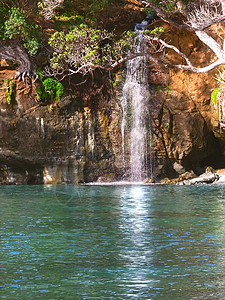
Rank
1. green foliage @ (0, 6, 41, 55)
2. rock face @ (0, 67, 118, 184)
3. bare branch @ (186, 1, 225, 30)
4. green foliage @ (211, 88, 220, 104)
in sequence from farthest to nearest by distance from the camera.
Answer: rock face @ (0, 67, 118, 184), green foliage @ (211, 88, 220, 104), green foliage @ (0, 6, 41, 55), bare branch @ (186, 1, 225, 30)

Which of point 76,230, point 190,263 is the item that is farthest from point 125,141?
point 190,263

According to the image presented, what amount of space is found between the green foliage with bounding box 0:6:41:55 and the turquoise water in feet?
35.9

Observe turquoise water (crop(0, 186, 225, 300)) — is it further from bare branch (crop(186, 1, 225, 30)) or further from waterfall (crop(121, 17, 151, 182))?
waterfall (crop(121, 17, 151, 182))

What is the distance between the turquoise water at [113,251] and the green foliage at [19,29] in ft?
35.9

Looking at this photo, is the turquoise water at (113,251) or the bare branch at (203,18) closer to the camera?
the turquoise water at (113,251)

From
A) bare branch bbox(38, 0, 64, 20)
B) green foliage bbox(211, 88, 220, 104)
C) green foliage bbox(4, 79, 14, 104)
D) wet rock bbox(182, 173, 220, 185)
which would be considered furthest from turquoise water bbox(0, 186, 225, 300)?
bare branch bbox(38, 0, 64, 20)

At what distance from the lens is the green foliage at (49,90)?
26.3 meters

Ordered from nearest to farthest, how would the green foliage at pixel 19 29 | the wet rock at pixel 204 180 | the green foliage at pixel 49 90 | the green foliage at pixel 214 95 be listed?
the wet rock at pixel 204 180, the green foliage at pixel 19 29, the green foliage at pixel 214 95, the green foliage at pixel 49 90

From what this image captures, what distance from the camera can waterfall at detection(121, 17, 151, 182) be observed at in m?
26.5

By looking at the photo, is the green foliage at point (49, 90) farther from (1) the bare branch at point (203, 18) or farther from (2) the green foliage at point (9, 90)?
(1) the bare branch at point (203, 18)

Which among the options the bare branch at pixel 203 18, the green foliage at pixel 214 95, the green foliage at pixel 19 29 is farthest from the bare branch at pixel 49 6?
the green foliage at pixel 214 95

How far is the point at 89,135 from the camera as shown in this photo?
26.7 meters

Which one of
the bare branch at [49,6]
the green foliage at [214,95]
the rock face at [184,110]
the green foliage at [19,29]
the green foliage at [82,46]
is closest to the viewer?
the green foliage at [82,46]

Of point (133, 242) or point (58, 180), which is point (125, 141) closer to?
point (58, 180)
